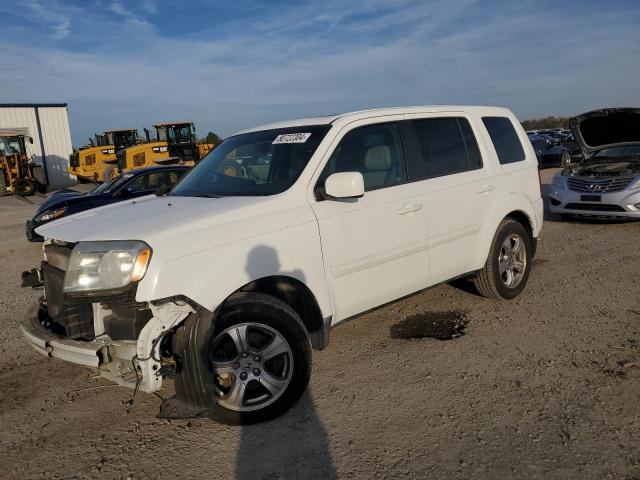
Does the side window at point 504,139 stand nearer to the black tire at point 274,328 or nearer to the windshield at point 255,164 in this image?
the windshield at point 255,164

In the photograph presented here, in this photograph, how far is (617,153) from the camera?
9758 millimetres

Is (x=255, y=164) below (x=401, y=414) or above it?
above

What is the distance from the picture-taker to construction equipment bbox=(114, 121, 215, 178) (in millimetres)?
21656

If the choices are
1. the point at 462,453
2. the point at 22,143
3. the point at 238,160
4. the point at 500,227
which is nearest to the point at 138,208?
the point at 238,160

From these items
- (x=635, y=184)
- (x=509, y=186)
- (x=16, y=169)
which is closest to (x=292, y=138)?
(x=509, y=186)

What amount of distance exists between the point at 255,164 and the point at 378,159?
38.2 inches

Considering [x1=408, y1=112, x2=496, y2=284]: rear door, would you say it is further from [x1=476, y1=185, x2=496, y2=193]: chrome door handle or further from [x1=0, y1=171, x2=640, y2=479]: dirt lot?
[x1=0, y1=171, x2=640, y2=479]: dirt lot

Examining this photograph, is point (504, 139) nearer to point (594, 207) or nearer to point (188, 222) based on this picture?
point (188, 222)

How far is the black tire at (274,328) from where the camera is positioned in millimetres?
3113

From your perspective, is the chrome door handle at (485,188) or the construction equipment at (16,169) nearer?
the chrome door handle at (485,188)

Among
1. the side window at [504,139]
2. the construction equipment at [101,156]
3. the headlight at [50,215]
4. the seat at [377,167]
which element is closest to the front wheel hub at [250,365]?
the seat at [377,167]

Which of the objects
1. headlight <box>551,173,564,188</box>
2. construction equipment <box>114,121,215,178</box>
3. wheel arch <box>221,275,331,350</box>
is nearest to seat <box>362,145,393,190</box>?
wheel arch <box>221,275,331,350</box>

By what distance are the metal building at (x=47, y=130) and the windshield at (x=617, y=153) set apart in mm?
30850

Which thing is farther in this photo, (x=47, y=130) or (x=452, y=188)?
(x=47, y=130)
